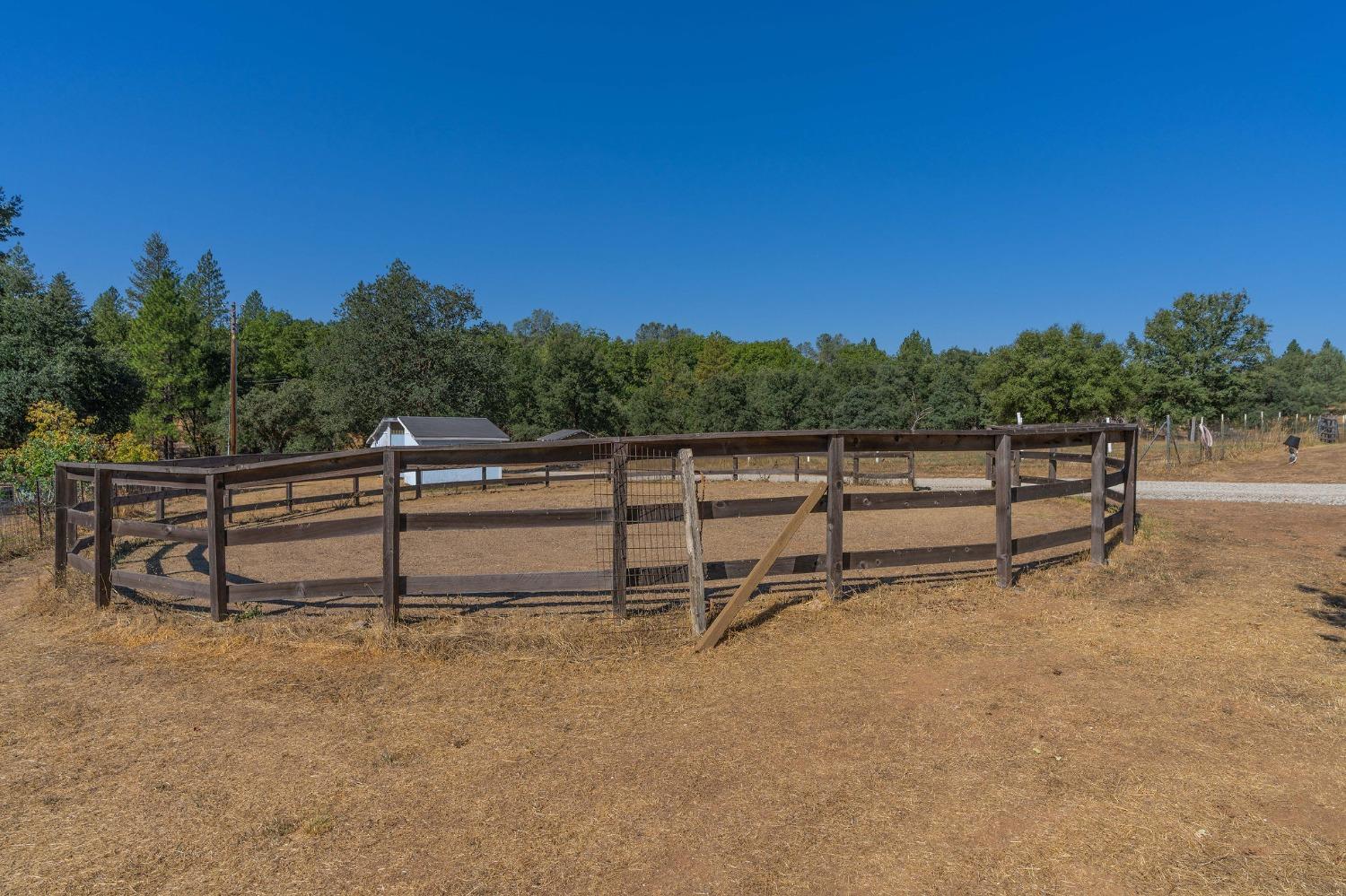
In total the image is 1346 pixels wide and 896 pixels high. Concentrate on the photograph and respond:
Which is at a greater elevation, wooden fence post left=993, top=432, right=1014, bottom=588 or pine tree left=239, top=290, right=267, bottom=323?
pine tree left=239, top=290, right=267, bottom=323

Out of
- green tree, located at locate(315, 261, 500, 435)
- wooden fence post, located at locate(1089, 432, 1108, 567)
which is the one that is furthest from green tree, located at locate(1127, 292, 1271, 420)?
wooden fence post, located at locate(1089, 432, 1108, 567)

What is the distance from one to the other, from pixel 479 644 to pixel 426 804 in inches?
87.4

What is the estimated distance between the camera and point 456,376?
49.4 metres

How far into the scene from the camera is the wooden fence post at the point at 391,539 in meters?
5.83

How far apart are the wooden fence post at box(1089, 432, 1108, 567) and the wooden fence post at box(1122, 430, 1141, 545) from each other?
1.47m

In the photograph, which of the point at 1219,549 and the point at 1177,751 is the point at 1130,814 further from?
the point at 1219,549

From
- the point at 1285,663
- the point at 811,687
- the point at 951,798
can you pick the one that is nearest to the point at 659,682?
the point at 811,687

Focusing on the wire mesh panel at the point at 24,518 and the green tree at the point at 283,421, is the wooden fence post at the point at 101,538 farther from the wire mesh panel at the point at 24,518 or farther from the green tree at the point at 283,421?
the green tree at the point at 283,421

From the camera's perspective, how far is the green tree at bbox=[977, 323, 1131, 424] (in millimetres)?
63750

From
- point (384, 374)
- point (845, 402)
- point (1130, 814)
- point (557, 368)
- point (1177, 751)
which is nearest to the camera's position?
point (1130, 814)

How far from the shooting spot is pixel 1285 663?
16.4ft

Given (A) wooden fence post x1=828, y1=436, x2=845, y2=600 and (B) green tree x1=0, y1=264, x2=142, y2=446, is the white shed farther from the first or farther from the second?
(A) wooden fence post x1=828, y1=436, x2=845, y2=600

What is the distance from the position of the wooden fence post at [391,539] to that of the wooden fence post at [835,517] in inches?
147

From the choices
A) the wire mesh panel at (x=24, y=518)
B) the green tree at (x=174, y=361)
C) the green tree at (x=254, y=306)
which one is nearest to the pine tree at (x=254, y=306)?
the green tree at (x=254, y=306)
